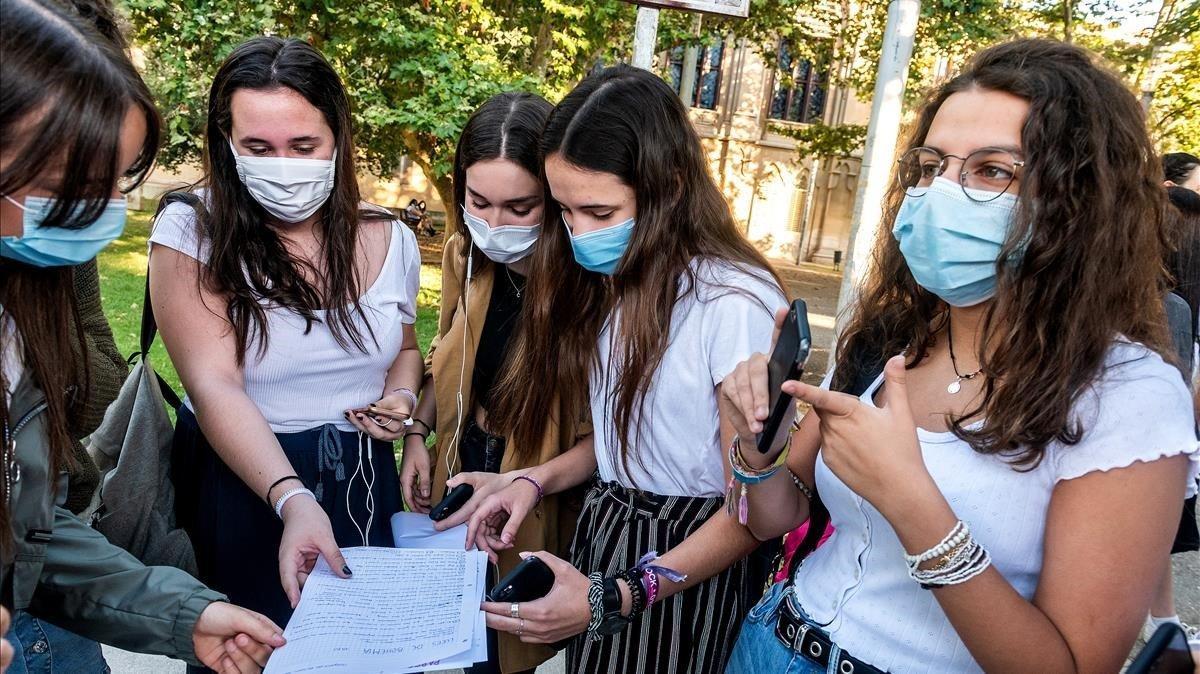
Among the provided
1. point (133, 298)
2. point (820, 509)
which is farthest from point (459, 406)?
point (133, 298)

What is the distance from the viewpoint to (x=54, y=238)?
138cm

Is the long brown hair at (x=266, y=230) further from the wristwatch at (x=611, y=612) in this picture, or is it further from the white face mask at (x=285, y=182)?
the wristwatch at (x=611, y=612)

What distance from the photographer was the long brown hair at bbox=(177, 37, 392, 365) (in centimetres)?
212

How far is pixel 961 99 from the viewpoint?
154 centimetres

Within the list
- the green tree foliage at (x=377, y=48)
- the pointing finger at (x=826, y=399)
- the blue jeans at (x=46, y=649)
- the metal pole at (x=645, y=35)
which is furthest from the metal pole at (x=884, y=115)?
the blue jeans at (x=46, y=649)

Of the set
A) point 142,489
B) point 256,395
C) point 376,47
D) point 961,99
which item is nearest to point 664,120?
point 961,99

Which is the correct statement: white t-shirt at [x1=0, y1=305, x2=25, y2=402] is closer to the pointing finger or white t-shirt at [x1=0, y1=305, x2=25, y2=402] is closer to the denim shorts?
the pointing finger

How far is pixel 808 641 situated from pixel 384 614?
827mm

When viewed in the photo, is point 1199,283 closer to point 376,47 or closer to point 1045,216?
point 1045,216

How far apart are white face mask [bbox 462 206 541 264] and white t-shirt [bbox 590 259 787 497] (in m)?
0.62

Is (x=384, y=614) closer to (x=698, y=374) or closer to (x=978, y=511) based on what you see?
(x=698, y=374)

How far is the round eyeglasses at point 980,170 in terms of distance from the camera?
144 cm

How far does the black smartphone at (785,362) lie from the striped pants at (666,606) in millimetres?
463

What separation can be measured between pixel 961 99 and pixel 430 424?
176cm
